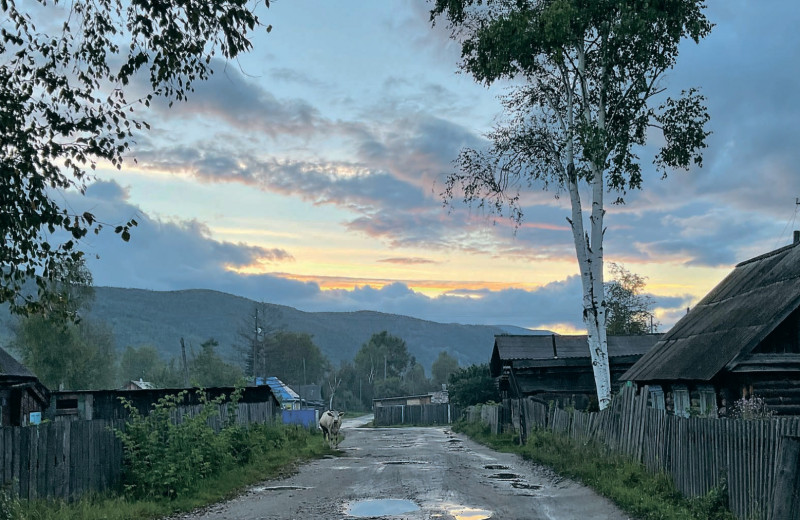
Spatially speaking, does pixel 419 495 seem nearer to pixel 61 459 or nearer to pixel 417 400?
pixel 61 459

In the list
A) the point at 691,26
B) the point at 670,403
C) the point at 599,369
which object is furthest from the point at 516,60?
the point at 670,403

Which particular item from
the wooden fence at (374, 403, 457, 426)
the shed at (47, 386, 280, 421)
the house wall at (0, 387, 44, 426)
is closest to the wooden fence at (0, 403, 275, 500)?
the shed at (47, 386, 280, 421)

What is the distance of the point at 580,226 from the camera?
26.2m

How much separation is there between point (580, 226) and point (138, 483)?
16.4 metres

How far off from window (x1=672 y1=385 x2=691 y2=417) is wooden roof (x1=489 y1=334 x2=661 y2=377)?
53.1 ft

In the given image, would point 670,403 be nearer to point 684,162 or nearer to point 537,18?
point 684,162

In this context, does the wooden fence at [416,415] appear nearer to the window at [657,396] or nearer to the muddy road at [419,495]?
the window at [657,396]

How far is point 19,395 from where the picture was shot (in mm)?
37156

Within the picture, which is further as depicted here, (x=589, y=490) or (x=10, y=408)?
(x=10, y=408)

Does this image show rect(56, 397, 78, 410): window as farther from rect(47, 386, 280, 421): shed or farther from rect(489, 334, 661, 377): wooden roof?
rect(489, 334, 661, 377): wooden roof

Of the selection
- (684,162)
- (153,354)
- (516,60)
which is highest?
(516,60)

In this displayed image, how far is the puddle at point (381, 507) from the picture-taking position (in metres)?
13.8

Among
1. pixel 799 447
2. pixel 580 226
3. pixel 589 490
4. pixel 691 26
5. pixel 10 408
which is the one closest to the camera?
pixel 799 447

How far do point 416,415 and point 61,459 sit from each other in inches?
2697
